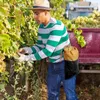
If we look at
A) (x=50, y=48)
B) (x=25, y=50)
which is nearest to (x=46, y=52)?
(x=50, y=48)

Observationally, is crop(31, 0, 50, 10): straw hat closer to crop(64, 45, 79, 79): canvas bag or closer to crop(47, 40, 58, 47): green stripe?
crop(47, 40, 58, 47): green stripe

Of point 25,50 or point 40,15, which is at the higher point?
point 40,15

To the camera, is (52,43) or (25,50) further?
(25,50)

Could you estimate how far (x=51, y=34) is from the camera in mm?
4488

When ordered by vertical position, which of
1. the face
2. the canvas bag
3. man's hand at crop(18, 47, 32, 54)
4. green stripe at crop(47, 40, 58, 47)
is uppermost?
the face

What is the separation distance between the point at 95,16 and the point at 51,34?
3915mm

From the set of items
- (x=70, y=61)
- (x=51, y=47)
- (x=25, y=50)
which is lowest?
(x=70, y=61)

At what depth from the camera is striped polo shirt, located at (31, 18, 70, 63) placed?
14.5 feet

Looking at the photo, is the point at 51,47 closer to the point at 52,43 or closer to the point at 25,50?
the point at 52,43

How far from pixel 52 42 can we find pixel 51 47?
60mm

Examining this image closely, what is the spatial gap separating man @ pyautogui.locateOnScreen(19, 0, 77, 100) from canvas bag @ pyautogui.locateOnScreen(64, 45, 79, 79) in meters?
0.06

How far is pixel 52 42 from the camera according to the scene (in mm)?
4406

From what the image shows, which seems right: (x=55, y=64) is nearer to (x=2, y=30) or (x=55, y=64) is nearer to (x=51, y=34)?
(x=51, y=34)

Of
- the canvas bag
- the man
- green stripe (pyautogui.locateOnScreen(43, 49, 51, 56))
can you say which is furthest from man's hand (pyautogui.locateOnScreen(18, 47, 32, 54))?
the canvas bag
